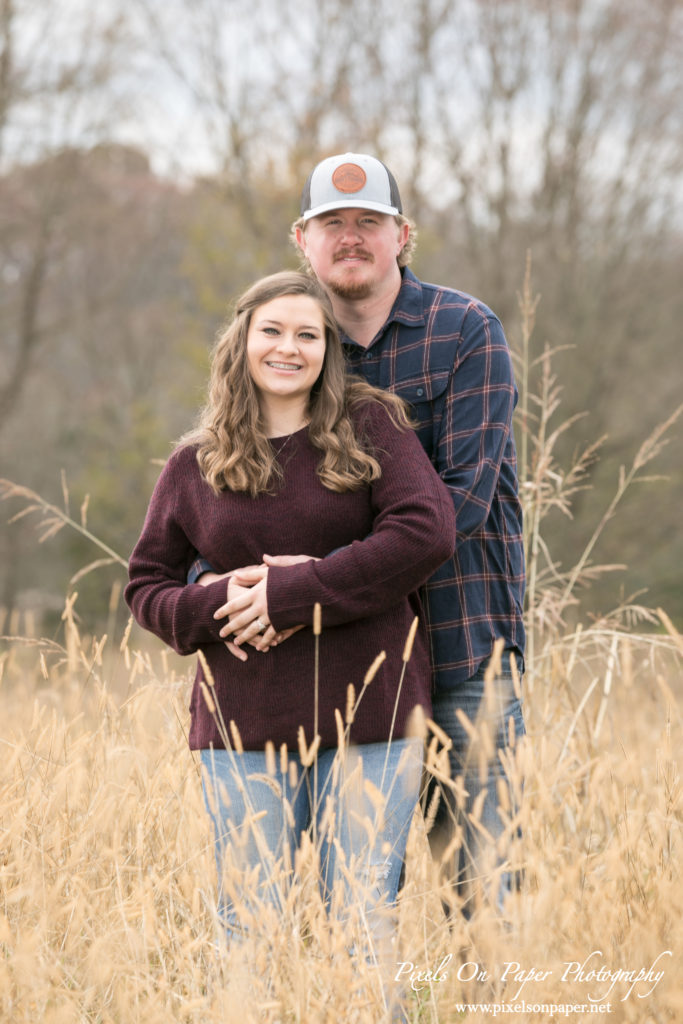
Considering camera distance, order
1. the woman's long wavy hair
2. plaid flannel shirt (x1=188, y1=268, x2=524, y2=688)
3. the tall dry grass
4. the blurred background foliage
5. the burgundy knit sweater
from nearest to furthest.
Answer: the tall dry grass, the burgundy knit sweater, the woman's long wavy hair, plaid flannel shirt (x1=188, y1=268, x2=524, y2=688), the blurred background foliage

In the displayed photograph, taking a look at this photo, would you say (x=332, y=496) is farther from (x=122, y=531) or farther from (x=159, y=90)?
(x=122, y=531)

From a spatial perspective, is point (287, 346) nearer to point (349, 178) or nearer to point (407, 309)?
point (407, 309)

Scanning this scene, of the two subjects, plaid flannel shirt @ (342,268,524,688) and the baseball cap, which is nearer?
plaid flannel shirt @ (342,268,524,688)

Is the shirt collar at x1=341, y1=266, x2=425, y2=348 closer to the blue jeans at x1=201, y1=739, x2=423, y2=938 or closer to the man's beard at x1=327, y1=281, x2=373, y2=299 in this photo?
the man's beard at x1=327, y1=281, x2=373, y2=299

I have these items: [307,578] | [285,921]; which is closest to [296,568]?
[307,578]

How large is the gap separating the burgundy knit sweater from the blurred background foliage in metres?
5.97

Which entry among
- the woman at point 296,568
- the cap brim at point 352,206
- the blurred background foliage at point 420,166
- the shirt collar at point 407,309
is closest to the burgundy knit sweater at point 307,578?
the woman at point 296,568

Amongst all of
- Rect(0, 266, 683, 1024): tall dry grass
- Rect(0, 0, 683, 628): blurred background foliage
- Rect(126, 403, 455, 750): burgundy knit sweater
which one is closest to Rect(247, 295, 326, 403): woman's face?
Rect(126, 403, 455, 750): burgundy knit sweater

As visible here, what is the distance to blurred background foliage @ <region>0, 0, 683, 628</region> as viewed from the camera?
898 centimetres

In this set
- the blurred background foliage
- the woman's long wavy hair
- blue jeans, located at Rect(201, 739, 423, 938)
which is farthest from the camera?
the blurred background foliage

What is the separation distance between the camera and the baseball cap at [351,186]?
101 inches

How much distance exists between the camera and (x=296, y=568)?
7.09ft

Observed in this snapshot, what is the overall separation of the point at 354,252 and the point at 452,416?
0.50 metres

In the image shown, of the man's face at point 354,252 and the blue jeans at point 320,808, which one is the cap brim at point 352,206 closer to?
the man's face at point 354,252
